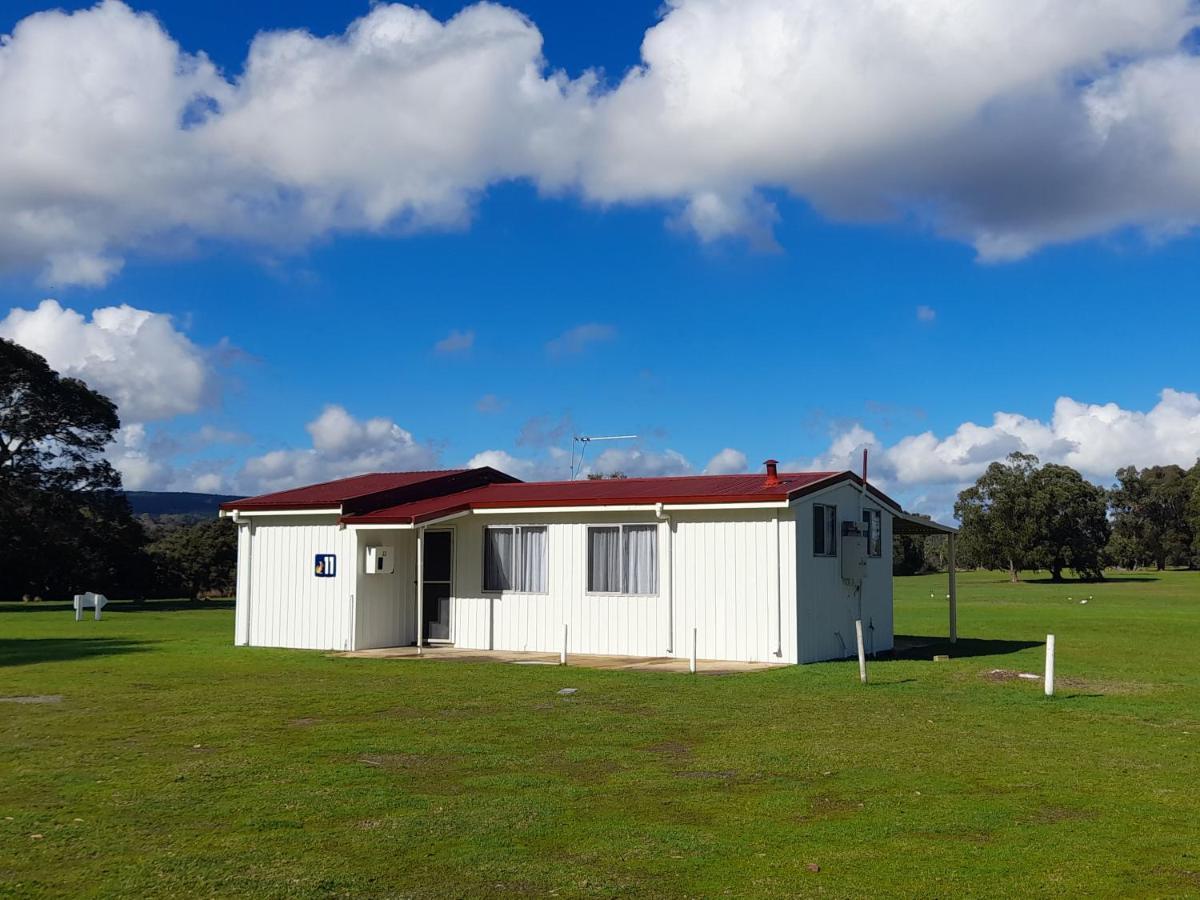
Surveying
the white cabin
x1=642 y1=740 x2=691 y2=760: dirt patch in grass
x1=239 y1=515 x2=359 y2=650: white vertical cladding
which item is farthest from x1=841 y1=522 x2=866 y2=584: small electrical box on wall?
x1=642 y1=740 x2=691 y2=760: dirt patch in grass

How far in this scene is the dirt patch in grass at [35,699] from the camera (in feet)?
45.6

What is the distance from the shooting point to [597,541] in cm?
2056

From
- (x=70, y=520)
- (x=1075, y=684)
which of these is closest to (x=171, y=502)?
(x=70, y=520)

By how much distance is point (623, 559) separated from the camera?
2030 cm

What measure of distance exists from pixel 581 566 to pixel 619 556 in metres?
0.75

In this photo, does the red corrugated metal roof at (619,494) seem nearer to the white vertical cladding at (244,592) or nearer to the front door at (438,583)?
the front door at (438,583)

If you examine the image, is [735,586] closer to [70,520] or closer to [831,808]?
[831,808]

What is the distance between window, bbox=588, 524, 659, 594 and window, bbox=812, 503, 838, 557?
273cm

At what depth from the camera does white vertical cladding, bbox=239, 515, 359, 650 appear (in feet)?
71.4

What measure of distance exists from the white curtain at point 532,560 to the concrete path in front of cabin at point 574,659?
123 centimetres

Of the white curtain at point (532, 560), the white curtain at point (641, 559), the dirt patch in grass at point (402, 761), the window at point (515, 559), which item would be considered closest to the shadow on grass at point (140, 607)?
the window at point (515, 559)

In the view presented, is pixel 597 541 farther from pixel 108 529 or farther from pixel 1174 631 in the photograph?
pixel 108 529

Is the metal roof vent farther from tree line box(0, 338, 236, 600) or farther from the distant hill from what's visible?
the distant hill

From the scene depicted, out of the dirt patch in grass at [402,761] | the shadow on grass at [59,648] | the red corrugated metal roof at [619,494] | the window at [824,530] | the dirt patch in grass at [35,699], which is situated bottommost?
the shadow on grass at [59,648]
